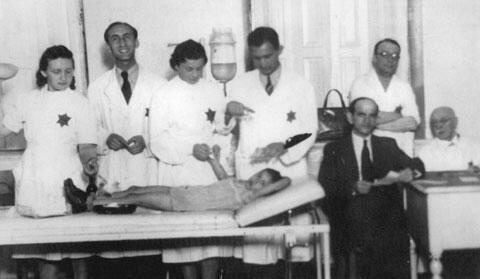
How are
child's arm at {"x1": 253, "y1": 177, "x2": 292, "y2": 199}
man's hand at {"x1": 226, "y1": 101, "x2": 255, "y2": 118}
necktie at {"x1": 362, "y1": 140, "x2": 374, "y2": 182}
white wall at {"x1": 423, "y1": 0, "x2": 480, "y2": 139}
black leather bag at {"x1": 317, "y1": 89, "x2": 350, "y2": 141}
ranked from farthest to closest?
white wall at {"x1": 423, "y1": 0, "x2": 480, "y2": 139} < black leather bag at {"x1": 317, "y1": 89, "x2": 350, "y2": 141} < man's hand at {"x1": 226, "y1": 101, "x2": 255, "y2": 118} < necktie at {"x1": 362, "y1": 140, "x2": 374, "y2": 182} < child's arm at {"x1": 253, "y1": 177, "x2": 292, "y2": 199}

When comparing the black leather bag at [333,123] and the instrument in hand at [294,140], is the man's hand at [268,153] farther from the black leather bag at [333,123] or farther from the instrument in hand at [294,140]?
the black leather bag at [333,123]

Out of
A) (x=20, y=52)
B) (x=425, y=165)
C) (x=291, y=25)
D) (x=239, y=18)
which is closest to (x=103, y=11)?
(x=20, y=52)

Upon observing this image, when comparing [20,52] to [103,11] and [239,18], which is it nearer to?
[103,11]

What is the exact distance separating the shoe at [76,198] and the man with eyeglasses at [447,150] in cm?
243

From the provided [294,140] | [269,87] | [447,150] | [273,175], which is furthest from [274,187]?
[447,150]

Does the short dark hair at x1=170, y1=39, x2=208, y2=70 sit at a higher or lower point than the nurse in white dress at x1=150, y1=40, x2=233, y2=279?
higher

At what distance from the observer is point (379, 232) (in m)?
4.32

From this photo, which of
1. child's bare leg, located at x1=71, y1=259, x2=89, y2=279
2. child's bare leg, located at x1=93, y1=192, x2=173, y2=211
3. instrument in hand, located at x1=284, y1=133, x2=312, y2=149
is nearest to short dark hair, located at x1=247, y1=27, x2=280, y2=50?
instrument in hand, located at x1=284, y1=133, x2=312, y2=149

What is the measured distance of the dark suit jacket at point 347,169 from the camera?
14.5ft

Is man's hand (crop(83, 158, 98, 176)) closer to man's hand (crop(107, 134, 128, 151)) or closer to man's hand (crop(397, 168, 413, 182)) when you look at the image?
man's hand (crop(107, 134, 128, 151))

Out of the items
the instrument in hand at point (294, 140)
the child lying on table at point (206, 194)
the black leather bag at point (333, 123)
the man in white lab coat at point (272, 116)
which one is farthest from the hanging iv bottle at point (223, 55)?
the child lying on table at point (206, 194)

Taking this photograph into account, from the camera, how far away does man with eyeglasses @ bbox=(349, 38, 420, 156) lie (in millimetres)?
4895

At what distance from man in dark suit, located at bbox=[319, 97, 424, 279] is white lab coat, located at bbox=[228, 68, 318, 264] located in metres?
0.20

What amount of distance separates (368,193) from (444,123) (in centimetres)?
99
